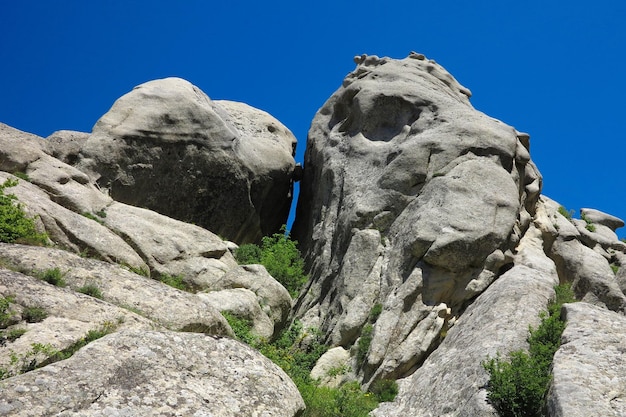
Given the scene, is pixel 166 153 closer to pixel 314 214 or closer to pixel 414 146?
pixel 314 214

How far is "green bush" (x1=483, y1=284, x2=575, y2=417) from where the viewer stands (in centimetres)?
1639

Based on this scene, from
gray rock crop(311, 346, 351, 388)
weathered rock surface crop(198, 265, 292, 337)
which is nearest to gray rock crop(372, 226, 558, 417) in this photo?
gray rock crop(311, 346, 351, 388)

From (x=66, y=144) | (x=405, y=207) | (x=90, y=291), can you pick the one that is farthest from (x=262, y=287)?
(x=66, y=144)

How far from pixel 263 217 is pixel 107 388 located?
21.8 metres

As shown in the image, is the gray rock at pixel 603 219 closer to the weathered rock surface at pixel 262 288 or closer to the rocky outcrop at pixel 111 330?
the weathered rock surface at pixel 262 288

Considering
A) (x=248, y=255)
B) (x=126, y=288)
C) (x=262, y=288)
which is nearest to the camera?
(x=126, y=288)

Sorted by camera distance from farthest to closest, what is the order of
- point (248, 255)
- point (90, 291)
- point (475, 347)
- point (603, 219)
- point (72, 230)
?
1. point (603, 219)
2. point (248, 255)
3. point (72, 230)
4. point (475, 347)
5. point (90, 291)

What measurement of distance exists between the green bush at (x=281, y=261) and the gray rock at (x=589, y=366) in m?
11.3

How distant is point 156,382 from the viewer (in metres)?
11.3

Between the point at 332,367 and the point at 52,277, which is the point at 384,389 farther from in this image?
the point at 52,277

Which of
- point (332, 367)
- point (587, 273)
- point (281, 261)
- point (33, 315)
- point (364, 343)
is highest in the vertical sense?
point (587, 273)

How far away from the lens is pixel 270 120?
35.6 metres

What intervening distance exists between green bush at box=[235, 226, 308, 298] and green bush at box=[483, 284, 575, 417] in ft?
36.5

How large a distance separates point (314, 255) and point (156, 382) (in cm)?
1793
